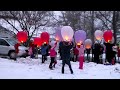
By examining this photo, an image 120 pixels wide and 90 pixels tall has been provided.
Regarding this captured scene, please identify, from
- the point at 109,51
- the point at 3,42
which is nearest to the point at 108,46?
the point at 109,51

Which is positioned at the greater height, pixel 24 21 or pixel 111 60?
pixel 24 21

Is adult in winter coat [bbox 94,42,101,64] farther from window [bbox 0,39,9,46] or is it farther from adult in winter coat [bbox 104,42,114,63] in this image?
window [bbox 0,39,9,46]

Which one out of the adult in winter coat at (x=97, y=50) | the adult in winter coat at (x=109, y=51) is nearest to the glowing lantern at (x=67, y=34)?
the adult in winter coat at (x=109, y=51)

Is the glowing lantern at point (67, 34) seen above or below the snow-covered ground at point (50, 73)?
above

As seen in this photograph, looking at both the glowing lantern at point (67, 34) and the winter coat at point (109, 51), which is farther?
the winter coat at point (109, 51)

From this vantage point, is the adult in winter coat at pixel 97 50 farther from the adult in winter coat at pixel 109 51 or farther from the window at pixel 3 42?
the window at pixel 3 42

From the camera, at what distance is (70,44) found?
13.9 metres

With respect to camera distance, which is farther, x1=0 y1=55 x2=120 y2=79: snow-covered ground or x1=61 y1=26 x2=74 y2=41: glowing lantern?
x1=61 y1=26 x2=74 y2=41: glowing lantern

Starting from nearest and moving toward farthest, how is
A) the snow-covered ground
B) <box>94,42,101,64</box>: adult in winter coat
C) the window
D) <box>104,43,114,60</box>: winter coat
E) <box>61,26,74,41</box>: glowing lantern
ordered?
the snow-covered ground < <box>61,26,74,41</box>: glowing lantern < <box>104,43,114,60</box>: winter coat < <box>94,42,101,64</box>: adult in winter coat < the window

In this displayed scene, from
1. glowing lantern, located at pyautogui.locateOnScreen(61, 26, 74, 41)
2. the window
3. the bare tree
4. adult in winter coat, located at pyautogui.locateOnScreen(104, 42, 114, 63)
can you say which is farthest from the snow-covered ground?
the bare tree

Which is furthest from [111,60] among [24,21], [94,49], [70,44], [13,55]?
Answer: [24,21]
